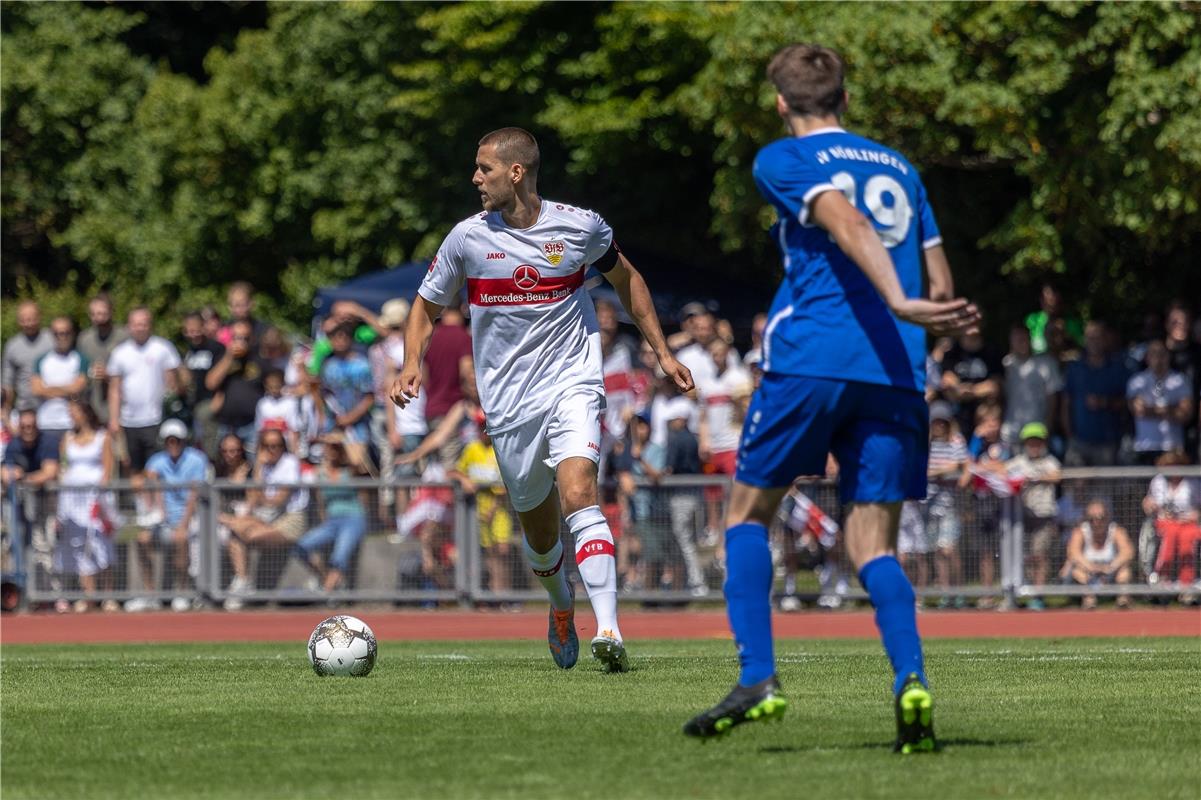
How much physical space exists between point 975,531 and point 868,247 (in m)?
11.4

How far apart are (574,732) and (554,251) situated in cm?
331

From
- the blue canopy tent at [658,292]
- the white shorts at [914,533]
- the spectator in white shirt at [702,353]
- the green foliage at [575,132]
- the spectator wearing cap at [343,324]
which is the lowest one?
the white shorts at [914,533]

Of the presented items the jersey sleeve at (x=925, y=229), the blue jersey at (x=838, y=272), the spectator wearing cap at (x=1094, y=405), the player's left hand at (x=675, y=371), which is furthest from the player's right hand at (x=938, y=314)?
the spectator wearing cap at (x=1094, y=405)

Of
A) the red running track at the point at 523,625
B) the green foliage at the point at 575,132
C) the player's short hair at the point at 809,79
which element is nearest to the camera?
the player's short hair at the point at 809,79

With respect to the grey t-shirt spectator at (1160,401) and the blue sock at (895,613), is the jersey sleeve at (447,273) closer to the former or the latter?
the blue sock at (895,613)

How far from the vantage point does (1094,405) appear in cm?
1914

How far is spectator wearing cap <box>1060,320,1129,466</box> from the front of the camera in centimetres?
1912

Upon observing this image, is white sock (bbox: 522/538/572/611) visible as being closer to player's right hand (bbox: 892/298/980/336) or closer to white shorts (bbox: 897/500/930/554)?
player's right hand (bbox: 892/298/980/336)

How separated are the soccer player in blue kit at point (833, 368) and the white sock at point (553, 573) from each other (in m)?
3.25

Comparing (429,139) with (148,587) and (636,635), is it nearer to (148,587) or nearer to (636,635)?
(148,587)

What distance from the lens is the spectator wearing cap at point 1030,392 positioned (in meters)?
19.2

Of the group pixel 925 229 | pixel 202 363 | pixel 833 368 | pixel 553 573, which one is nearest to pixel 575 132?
pixel 202 363

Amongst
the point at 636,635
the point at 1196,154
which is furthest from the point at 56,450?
the point at 1196,154

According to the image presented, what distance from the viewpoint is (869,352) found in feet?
22.2
